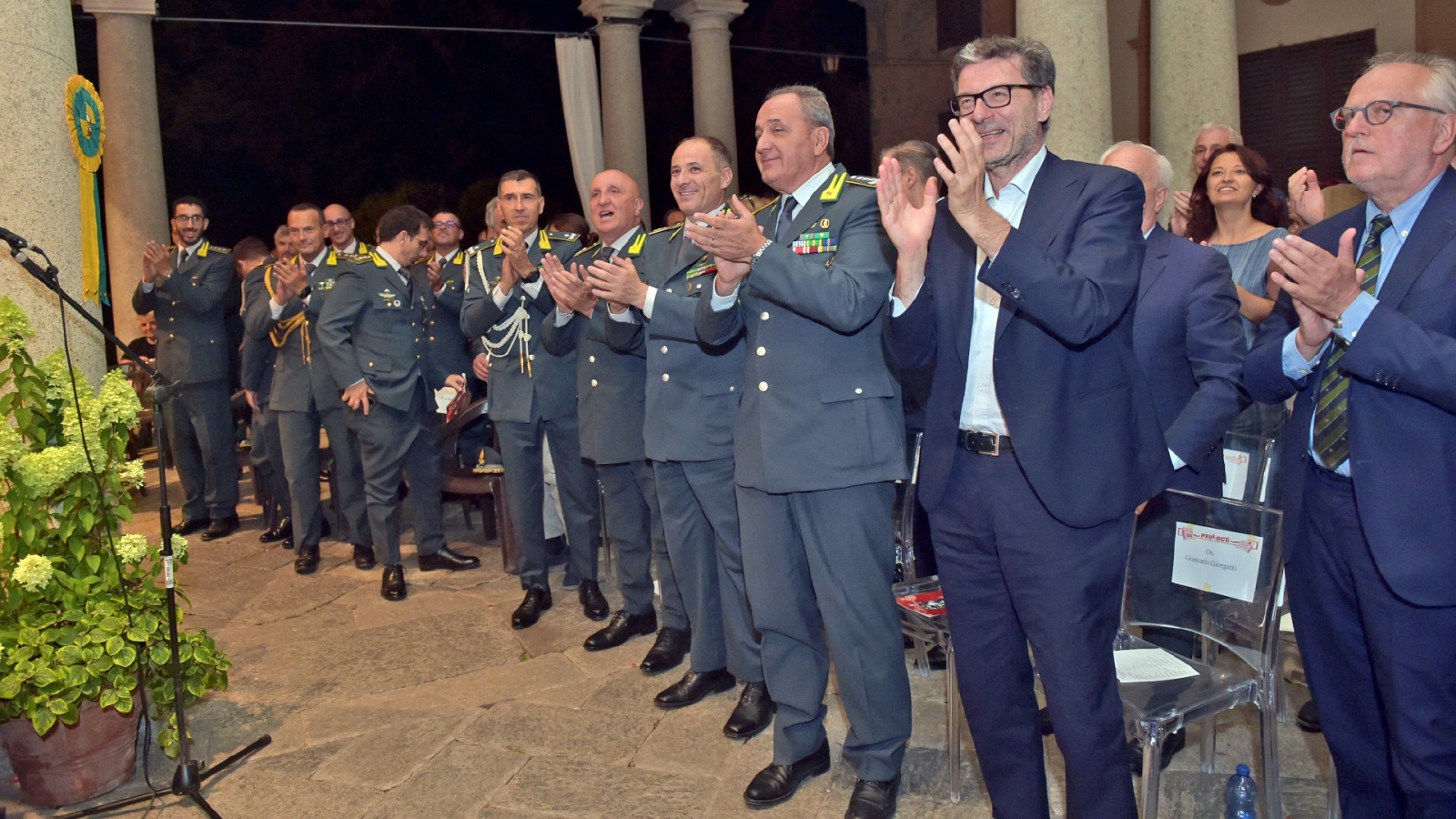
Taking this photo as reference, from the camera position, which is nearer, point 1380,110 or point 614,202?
point 1380,110

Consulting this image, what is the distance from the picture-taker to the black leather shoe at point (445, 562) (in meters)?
5.45

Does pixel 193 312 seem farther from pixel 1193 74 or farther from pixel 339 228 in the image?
pixel 1193 74

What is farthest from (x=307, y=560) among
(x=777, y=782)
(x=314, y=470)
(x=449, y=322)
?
(x=777, y=782)

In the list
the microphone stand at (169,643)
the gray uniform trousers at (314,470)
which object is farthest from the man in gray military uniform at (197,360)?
the microphone stand at (169,643)

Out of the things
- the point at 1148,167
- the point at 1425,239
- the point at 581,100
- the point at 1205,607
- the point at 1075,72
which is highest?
the point at 581,100

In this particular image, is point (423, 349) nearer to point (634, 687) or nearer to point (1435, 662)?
point (634, 687)

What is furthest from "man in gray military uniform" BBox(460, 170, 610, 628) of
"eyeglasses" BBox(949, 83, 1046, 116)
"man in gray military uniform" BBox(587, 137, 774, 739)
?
"eyeglasses" BBox(949, 83, 1046, 116)

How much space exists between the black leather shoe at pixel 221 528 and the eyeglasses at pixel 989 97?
5509mm

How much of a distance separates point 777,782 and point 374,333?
3.11 meters

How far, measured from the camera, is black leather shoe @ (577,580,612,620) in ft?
15.0

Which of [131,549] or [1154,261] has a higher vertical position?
[1154,261]

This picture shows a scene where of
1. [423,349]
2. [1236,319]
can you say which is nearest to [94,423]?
[423,349]

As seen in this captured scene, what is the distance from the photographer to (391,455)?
5.16 m

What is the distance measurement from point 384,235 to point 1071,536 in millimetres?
3946
